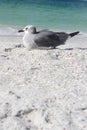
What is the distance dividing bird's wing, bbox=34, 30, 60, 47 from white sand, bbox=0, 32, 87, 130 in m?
0.30

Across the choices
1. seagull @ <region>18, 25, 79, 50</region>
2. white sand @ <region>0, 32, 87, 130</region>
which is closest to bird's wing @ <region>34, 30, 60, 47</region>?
seagull @ <region>18, 25, 79, 50</region>

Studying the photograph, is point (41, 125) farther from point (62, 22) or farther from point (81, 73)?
point (62, 22)

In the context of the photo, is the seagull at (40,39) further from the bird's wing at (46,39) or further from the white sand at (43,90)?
the white sand at (43,90)

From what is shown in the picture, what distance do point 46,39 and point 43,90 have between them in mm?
2777

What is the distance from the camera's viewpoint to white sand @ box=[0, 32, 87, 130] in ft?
16.4

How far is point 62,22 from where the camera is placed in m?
17.9

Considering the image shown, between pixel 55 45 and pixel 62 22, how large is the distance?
9203 mm

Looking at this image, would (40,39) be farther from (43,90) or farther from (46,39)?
(43,90)

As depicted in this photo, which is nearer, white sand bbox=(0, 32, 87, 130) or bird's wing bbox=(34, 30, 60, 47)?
white sand bbox=(0, 32, 87, 130)

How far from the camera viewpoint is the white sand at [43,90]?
16.4ft

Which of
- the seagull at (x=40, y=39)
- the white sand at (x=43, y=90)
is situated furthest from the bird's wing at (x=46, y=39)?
the white sand at (x=43, y=90)

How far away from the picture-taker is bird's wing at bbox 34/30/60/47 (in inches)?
336

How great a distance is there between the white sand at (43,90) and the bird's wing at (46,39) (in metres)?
0.30

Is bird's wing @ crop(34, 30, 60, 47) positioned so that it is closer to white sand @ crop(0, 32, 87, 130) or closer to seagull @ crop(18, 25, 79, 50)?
seagull @ crop(18, 25, 79, 50)
